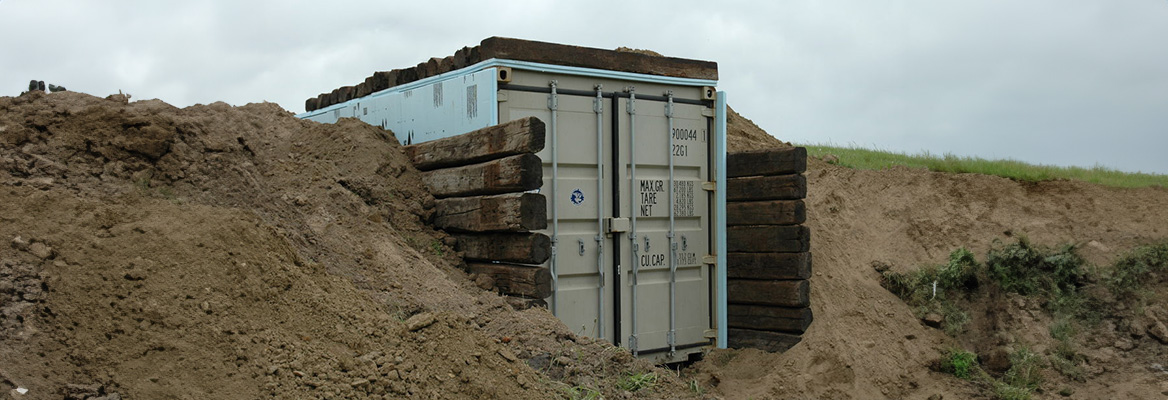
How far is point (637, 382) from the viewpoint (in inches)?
266

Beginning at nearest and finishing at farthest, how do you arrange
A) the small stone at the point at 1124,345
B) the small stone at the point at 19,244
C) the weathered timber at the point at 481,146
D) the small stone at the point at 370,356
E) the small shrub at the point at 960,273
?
1. the small stone at the point at 370,356
2. the small stone at the point at 19,244
3. the weathered timber at the point at 481,146
4. the small stone at the point at 1124,345
5. the small shrub at the point at 960,273

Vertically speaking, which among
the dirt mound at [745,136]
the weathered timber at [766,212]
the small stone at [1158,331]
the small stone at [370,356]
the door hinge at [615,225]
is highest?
the dirt mound at [745,136]

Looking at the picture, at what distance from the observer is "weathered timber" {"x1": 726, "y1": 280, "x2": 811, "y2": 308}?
982 centimetres

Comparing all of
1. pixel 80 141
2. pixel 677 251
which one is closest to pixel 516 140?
pixel 677 251

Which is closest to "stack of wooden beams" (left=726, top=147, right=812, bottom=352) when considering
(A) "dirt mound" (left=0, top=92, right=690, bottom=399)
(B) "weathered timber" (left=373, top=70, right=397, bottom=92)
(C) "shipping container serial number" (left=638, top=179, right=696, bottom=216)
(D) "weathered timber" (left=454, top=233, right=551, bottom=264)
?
(C) "shipping container serial number" (left=638, top=179, right=696, bottom=216)

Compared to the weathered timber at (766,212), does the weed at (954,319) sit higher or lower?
lower

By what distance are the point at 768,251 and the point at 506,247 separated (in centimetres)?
317

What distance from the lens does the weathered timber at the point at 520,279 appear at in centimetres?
785

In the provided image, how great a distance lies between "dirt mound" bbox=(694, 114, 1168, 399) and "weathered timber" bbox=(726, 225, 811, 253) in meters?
0.92

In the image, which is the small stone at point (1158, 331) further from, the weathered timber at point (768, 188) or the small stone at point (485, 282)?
the small stone at point (485, 282)

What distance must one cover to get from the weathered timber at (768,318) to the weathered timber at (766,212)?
0.86 m

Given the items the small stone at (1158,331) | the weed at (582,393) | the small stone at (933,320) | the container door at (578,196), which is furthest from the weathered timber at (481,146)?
the small stone at (1158,331)

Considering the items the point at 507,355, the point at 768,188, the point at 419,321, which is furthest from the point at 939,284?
the point at 419,321

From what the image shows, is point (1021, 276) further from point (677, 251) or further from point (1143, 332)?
point (677, 251)
